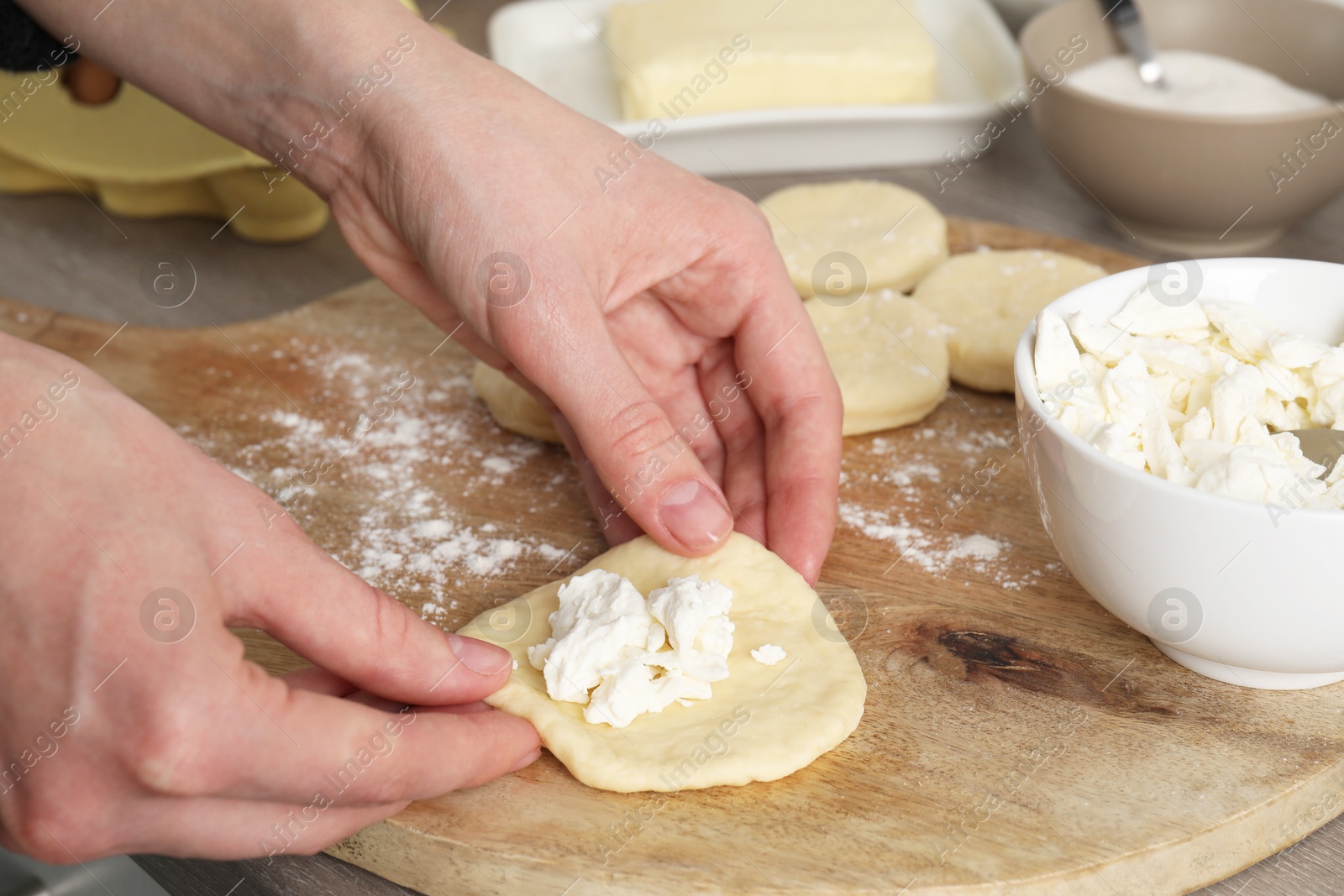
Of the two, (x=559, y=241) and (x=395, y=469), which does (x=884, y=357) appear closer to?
(x=559, y=241)

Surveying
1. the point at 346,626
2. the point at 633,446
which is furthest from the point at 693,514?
the point at 346,626

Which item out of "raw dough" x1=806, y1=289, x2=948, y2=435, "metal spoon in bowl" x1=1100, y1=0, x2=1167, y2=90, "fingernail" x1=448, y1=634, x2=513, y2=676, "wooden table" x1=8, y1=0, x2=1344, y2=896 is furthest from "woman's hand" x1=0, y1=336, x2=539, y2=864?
"metal spoon in bowl" x1=1100, y1=0, x2=1167, y2=90

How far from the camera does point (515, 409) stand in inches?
65.7

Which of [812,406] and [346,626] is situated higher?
[346,626]

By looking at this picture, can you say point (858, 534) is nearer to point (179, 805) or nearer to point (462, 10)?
point (179, 805)

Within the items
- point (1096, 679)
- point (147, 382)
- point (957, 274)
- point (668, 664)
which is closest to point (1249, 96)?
point (957, 274)

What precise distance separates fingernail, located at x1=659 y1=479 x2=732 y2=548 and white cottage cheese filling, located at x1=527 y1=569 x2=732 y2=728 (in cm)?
8

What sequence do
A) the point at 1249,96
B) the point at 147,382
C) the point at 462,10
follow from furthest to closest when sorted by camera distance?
the point at 462,10 → the point at 1249,96 → the point at 147,382

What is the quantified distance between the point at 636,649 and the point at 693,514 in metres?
0.18

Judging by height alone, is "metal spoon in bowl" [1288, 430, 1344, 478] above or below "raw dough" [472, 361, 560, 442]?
below

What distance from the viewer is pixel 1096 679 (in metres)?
1.24

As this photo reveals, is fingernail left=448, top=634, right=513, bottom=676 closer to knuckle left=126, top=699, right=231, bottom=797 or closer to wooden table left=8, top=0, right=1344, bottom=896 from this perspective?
knuckle left=126, top=699, right=231, bottom=797

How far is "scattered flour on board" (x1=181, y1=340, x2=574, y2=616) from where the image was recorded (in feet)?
4.78

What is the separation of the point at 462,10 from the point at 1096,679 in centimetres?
284
